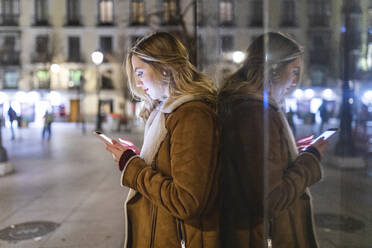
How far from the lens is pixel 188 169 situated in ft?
5.98

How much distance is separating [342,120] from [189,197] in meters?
2.36

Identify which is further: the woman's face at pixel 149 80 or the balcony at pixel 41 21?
the balcony at pixel 41 21

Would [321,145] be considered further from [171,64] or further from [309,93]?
[171,64]

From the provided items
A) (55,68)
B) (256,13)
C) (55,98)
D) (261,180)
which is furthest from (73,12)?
(261,180)

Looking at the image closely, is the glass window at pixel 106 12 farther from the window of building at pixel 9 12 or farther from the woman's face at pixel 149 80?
the woman's face at pixel 149 80

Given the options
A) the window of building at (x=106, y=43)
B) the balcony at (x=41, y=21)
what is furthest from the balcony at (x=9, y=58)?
the window of building at (x=106, y=43)

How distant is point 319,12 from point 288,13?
27cm

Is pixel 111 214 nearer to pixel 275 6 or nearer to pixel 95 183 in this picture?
pixel 95 183

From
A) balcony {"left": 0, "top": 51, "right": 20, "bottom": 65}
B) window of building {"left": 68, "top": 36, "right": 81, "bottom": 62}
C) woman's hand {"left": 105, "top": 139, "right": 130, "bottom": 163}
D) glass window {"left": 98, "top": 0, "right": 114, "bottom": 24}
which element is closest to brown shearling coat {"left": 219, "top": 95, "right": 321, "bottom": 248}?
woman's hand {"left": 105, "top": 139, "right": 130, "bottom": 163}

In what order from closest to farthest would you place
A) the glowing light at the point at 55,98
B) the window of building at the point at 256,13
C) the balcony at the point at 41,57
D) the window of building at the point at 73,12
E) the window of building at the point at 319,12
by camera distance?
the window of building at the point at 319,12
the window of building at the point at 256,13
the glowing light at the point at 55,98
the balcony at the point at 41,57
the window of building at the point at 73,12

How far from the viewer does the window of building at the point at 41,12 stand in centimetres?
3578

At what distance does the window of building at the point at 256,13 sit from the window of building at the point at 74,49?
36.4 meters

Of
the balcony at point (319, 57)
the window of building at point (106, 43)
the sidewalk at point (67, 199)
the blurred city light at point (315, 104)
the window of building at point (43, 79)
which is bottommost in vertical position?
the sidewalk at point (67, 199)

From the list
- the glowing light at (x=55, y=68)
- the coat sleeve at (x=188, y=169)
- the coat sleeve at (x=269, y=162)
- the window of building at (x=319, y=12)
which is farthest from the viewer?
the glowing light at (x=55, y=68)
